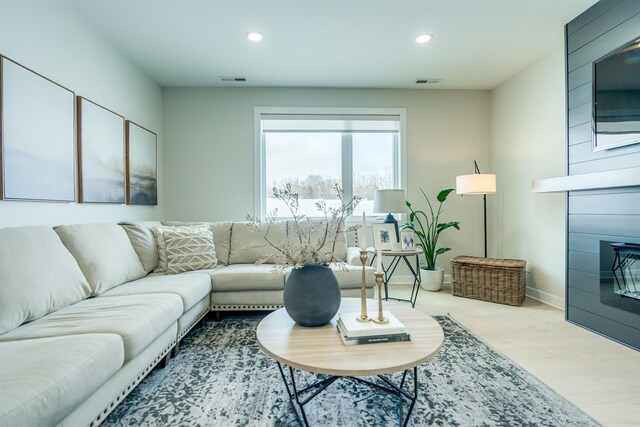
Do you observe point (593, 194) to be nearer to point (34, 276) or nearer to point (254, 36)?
point (254, 36)

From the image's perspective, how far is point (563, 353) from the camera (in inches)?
84.7

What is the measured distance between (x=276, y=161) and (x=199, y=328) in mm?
2232

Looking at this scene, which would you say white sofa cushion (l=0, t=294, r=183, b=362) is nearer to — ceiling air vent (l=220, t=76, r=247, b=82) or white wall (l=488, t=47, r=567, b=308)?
ceiling air vent (l=220, t=76, r=247, b=82)

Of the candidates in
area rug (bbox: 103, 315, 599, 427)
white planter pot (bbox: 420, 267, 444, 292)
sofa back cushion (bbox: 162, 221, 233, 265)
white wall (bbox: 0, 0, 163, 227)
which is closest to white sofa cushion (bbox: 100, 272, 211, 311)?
area rug (bbox: 103, 315, 599, 427)

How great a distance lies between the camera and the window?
407 cm

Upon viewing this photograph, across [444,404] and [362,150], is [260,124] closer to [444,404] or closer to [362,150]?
[362,150]

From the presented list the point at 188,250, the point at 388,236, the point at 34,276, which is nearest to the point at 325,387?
the point at 34,276

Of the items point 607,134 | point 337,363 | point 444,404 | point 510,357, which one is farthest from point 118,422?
point 607,134

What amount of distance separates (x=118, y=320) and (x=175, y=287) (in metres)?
0.69

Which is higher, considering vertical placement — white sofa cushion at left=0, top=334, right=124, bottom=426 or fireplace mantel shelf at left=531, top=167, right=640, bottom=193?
fireplace mantel shelf at left=531, top=167, right=640, bottom=193

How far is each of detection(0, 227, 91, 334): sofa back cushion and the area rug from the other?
0.64 meters

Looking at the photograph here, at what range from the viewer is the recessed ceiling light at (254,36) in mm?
2764

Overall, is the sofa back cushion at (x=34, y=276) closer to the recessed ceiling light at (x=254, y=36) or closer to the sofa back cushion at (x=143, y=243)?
the sofa back cushion at (x=143, y=243)

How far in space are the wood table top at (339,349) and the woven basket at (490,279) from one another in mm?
2113
